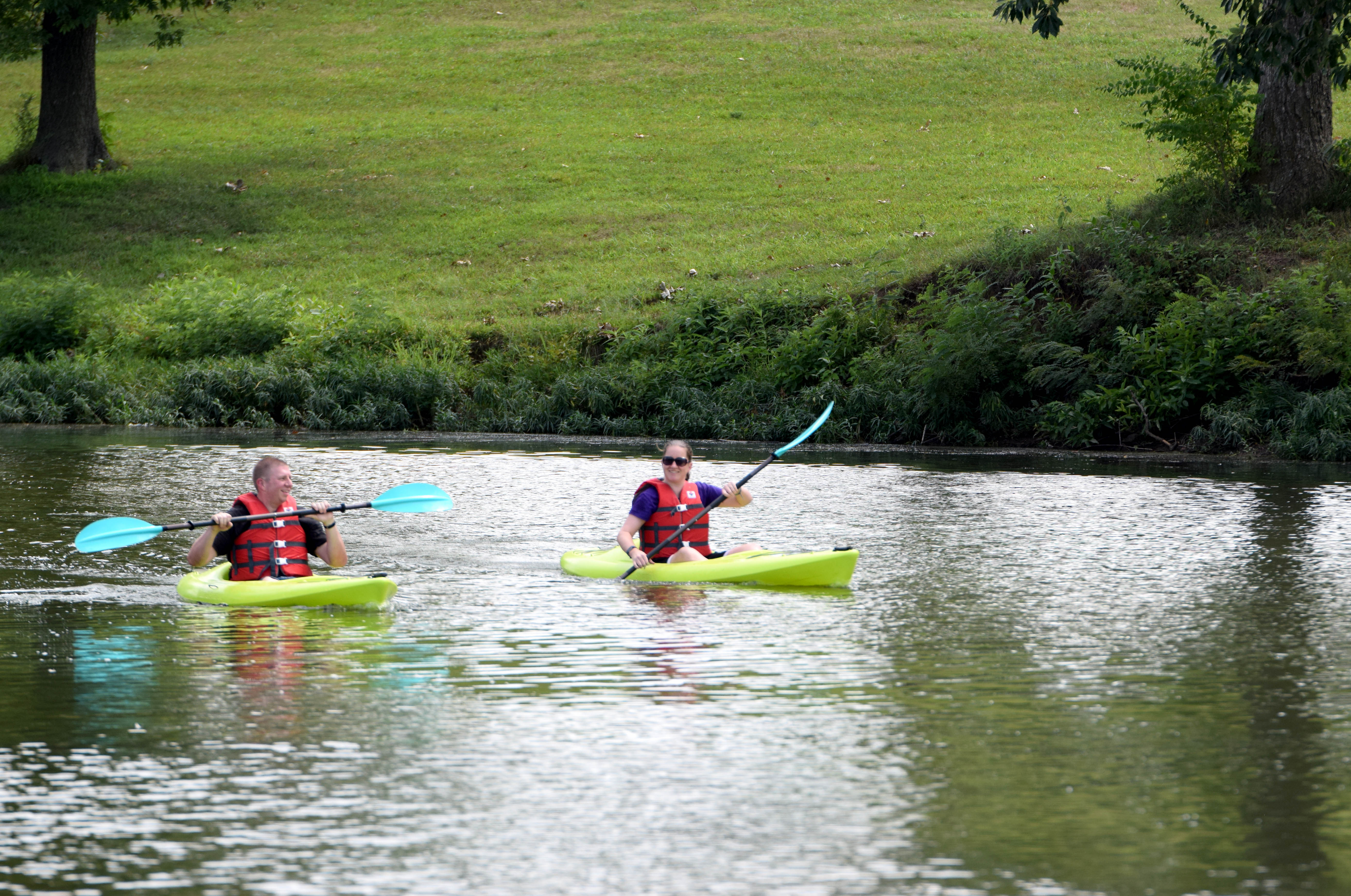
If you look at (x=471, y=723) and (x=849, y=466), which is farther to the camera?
(x=849, y=466)

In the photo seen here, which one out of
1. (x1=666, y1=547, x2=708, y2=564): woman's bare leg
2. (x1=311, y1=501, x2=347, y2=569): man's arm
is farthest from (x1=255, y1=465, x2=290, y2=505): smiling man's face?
(x1=666, y1=547, x2=708, y2=564): woman's bare leg

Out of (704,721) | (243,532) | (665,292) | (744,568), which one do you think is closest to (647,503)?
(744,568)

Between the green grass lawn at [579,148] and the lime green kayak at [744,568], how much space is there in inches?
531

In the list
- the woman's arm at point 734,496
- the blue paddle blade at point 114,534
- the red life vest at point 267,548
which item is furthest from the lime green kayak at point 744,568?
the blue paddle blade at point 114,534

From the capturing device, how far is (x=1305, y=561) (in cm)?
1117

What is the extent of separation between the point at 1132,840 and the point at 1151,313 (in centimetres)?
1656

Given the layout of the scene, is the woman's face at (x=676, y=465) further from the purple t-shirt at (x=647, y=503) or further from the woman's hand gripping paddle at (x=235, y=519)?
the woman's hand gripping paddle at (x=235, y=519)

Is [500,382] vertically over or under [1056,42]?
under

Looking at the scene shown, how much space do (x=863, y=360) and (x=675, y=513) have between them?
34.5 feet

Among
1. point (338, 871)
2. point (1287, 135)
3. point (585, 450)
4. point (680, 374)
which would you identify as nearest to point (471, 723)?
point (338, 871)

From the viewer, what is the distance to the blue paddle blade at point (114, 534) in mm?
10617

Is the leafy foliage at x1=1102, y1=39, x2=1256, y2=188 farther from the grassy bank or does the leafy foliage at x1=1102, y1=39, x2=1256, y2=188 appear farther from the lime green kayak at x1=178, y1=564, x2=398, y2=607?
the lime green kayak at x1=178, y1=564, x2=398, y2=607

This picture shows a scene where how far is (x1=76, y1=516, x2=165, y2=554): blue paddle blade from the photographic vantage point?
1062cm

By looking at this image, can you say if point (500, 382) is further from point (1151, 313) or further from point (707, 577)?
point (707, 577)
